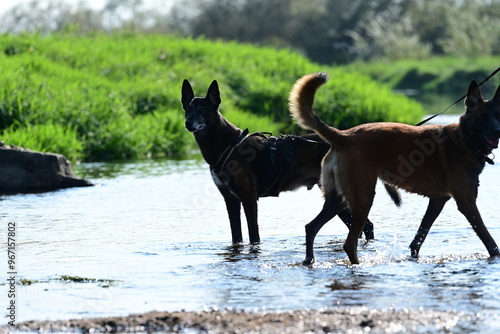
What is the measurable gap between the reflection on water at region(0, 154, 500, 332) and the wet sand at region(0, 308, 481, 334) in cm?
21

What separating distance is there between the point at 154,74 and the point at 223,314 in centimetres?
1633

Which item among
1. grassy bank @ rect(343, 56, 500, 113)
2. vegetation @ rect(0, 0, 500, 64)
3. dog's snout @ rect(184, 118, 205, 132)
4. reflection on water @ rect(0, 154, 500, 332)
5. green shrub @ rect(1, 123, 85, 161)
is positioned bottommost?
reflection on water @ rect(0, 154, 500, 332)

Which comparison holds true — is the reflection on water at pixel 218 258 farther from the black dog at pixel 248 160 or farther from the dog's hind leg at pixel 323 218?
the black dog at pixel 248 160

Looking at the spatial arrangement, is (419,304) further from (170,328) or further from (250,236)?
(250,236)

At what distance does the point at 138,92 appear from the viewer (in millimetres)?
19172

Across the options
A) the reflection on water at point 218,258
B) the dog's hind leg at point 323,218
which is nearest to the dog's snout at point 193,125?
the reflection on water at point 218,258

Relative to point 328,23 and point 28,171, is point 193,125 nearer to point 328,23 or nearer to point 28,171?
point 28,171

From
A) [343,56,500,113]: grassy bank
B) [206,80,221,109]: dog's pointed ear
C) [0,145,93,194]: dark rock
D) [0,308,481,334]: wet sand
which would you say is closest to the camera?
[0,308,481,334]: wet sand

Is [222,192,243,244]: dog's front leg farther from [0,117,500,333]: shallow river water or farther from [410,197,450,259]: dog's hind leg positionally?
[410,197,450,259]: dog's hind leg

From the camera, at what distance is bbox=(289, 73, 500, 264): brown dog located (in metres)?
6.88

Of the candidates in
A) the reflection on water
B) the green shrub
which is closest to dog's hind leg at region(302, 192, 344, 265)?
the reflection on water

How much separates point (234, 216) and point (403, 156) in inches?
78.0

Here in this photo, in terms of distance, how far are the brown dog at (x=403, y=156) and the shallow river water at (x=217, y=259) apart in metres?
0.45

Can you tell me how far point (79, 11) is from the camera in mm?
63656
